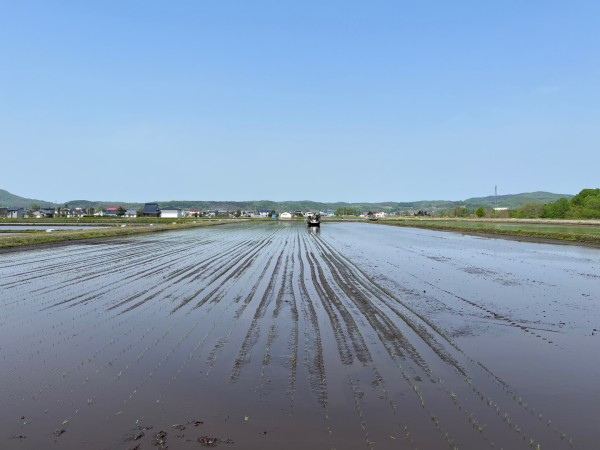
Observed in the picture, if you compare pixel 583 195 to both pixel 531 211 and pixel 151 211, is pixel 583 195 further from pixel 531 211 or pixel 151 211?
pixel 151 211

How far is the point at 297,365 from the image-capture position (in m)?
7.10

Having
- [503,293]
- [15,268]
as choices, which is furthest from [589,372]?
[15,268]

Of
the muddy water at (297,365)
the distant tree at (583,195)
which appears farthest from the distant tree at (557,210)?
the muddy water at (297,365)

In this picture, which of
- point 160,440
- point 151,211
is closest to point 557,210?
point 151,211

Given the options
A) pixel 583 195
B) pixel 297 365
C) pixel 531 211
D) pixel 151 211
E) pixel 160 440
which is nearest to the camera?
pixel 160 440

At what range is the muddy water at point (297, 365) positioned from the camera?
16.4 ft

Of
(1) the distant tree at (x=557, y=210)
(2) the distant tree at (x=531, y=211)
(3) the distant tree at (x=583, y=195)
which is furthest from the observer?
(3) the distant tree at (x=583, y=195)

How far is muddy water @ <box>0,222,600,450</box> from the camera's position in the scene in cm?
498

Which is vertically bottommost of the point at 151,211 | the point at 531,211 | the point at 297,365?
the point at 297,365

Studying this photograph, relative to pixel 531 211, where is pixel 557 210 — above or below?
above

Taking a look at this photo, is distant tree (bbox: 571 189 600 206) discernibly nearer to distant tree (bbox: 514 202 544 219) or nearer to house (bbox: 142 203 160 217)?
distant tree (bbox: 514 202 544 219)

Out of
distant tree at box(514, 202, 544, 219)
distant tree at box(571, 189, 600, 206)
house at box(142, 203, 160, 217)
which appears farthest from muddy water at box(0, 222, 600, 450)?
house at box(142, 203, 160, 217)

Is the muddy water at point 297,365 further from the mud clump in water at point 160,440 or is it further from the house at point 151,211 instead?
the house at point 151,211

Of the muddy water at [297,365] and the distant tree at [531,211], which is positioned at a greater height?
the distant tree at [531,211]
